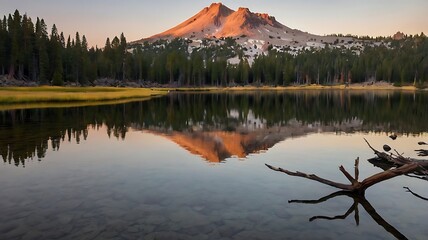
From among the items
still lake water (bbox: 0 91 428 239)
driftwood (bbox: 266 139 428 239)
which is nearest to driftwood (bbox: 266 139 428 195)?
driftwood (bbox: 266 139 428 239)

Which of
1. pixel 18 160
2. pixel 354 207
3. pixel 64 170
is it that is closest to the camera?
pixel 354 207

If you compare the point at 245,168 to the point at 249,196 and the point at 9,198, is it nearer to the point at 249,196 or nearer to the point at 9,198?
the point at 249,196

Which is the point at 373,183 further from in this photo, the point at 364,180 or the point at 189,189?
the point at 189,189

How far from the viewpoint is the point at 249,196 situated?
1480cm

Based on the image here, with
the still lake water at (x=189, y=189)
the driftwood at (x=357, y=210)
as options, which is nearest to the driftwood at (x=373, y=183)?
the driftwood at (x=357, y=210)

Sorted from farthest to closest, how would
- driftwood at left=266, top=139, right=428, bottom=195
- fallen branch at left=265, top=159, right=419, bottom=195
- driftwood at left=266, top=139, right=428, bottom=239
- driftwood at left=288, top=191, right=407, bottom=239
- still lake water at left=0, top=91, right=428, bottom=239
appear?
fallen branch at left=265, top=159, right=419, bottom=195
driftwood at left=266, top=139, right=428, bottom=195
driftwood at left=266, top=139, right=428, bottom=239
driftwood at left=288, top=191, right=407, bottom=239
still lake water at left=0, top=91, right=428, bottom=239

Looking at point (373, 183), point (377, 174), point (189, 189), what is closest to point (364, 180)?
point (373, 183)

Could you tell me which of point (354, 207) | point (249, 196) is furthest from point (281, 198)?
point (354, 207)

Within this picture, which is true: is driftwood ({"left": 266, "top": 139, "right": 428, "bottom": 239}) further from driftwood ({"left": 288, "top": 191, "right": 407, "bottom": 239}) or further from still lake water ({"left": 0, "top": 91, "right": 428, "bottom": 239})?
still lake water ({"left": 0, "top": 91, "right": 428, "bottom": 239})

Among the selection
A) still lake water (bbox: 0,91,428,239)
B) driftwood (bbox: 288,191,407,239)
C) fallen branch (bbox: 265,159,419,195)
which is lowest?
driftwood (bbox: 288,191,407,239)

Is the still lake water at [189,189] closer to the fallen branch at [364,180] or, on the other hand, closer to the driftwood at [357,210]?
the driftwood at [357,210]

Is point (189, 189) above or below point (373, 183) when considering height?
below

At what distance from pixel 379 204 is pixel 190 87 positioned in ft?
604

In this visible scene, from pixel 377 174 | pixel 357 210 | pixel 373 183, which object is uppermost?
pixel 377 174
